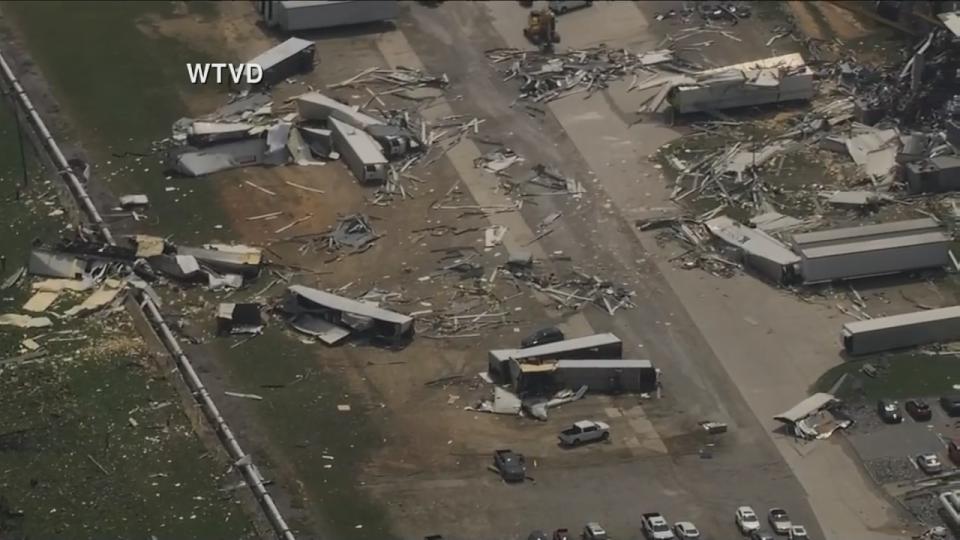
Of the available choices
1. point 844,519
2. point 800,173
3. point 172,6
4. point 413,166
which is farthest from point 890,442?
point 172,6

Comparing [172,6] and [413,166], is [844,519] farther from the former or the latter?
[172,6]

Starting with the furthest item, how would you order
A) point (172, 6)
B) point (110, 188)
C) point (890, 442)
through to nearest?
1. point (172, 6)
2. point (110, 188)
3. point (890, 442)

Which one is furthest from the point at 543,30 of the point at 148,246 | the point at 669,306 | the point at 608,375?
the point at 608,375

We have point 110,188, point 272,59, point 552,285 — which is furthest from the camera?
point 272,59

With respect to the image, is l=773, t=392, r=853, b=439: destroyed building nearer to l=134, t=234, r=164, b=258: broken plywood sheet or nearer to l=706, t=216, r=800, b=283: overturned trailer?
l=706, t=216, r=800, b=283: overturned trailer

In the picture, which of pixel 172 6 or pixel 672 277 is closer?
pixel 672 277

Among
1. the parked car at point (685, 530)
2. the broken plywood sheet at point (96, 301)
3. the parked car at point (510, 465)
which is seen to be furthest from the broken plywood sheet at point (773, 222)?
the broken plywood sheet at point (96, 301)
